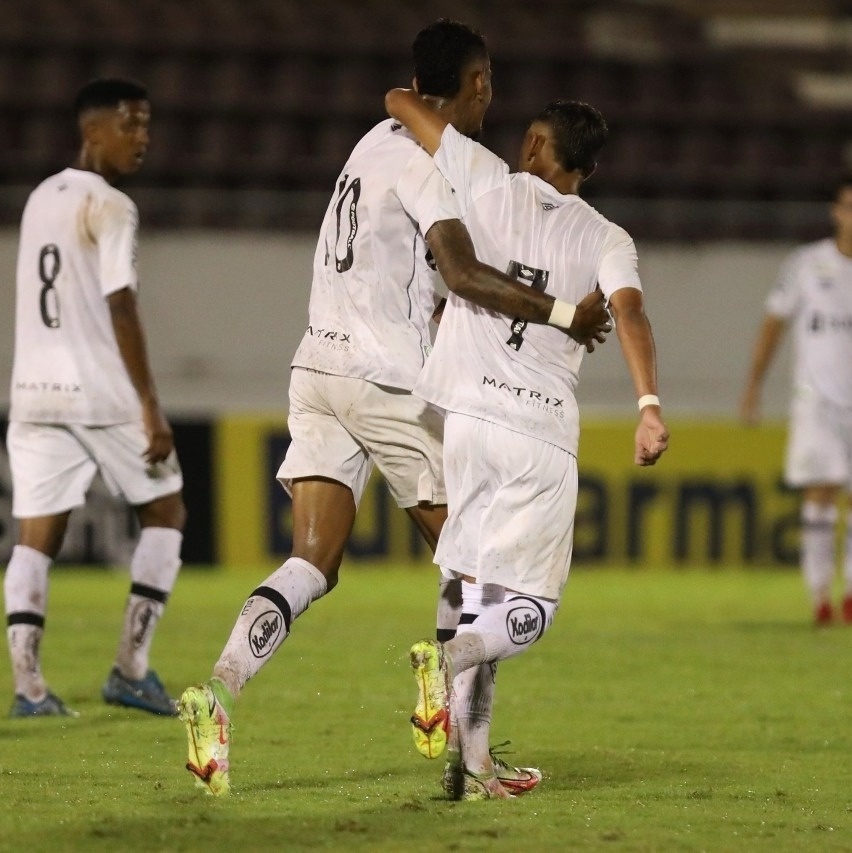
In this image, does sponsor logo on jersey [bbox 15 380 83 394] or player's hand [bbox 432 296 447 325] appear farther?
sponsor logo on jersey [bbox 15 380 83 394]

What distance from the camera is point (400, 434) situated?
4.70 m

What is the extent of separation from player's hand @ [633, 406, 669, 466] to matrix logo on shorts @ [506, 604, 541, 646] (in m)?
0.51

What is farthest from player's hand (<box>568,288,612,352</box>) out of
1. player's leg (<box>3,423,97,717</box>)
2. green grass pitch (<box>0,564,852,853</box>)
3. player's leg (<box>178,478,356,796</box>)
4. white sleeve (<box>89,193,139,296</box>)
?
player's leg (<box>3,423,97,717</box>)

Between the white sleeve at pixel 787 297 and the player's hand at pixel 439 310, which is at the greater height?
the player's hand at pixel 439 310

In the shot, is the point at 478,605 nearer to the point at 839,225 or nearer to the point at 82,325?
the point at 82,325

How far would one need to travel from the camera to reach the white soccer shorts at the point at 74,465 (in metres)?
5.98

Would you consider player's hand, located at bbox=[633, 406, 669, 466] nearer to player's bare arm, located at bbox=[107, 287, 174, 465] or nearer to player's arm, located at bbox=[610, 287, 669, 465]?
player's arm, located at bbox=[610, 287, 669, 465]

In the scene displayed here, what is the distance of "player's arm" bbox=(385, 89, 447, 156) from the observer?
448 cm

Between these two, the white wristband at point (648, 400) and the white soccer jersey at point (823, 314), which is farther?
the white soccer jersey at point (823, 314)

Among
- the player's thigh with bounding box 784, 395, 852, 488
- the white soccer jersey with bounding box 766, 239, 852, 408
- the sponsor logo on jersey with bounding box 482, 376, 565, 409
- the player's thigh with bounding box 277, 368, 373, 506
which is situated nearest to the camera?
the sponsor logo on jersey with bounding box 482, 376, 565, 409

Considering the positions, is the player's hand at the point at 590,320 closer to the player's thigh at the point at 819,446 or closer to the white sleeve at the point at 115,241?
the white sleeve at the point at 115,241

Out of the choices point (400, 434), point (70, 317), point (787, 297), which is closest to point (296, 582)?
point (400, 434)

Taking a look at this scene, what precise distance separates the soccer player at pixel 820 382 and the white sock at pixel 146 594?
4152mm

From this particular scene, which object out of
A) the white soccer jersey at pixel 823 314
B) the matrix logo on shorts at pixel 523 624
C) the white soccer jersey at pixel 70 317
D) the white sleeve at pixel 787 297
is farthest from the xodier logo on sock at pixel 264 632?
the white sleeve at pixel 787 297
